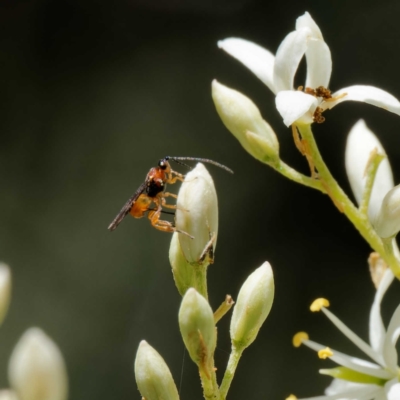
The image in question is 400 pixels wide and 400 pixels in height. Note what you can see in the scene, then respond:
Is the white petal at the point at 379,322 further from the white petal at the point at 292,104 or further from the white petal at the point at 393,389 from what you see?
the white petal at the point at 292,104

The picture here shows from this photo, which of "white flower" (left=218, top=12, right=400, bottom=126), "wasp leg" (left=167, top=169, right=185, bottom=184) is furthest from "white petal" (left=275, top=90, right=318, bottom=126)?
"wasp leg" (left=167, top=169, right=185, bottom=184)

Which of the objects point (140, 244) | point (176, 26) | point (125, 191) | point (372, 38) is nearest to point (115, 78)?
point (176, 26)

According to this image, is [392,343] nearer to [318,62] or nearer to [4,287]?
[318,62]

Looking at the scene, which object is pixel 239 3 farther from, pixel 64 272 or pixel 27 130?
pixel 64 272

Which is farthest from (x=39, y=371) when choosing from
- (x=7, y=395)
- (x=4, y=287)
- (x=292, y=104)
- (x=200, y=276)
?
(x=292, y=104)

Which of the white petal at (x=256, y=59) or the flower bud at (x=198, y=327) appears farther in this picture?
the white petal at (x=256, y=59)

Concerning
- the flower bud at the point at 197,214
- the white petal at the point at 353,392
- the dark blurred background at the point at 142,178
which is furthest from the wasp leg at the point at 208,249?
the dark blurred background at the point at 142,178
